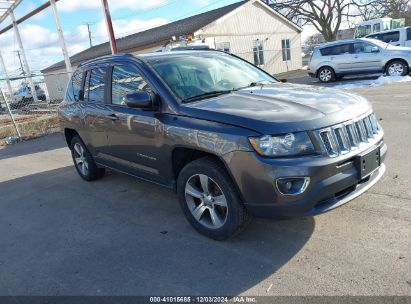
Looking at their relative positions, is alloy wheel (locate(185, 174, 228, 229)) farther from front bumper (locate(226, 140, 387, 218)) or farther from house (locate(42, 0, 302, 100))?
house (locate(42, 0, 302, 100))

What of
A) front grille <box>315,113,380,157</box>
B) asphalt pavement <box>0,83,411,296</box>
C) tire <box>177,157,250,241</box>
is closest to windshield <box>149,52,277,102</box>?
tire <box>177,157,250,241</box>

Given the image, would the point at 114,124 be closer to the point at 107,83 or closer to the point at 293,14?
the point at 107,83

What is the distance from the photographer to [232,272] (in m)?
3.13

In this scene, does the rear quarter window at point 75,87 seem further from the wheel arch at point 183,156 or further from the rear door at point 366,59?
the rear door at point 366,59

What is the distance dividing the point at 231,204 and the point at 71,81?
3.95m

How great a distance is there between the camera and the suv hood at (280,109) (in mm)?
3027

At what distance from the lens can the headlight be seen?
3.00 meters

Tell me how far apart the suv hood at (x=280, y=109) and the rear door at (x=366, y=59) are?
13.0 m

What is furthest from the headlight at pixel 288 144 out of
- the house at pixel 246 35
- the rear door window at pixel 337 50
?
the house at pixel 246 35

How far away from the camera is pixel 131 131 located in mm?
4352

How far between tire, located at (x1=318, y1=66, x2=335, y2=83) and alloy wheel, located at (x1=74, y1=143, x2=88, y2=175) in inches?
519

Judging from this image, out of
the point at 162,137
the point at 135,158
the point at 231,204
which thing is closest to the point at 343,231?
the point at 231,204

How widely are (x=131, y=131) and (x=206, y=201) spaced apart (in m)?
1.32

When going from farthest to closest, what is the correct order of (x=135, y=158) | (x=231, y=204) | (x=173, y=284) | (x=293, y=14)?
1. (x=293, y=14)
2. (x=135, y=158)
3. (x=231, y=204)
4. (x=173, y=284)
